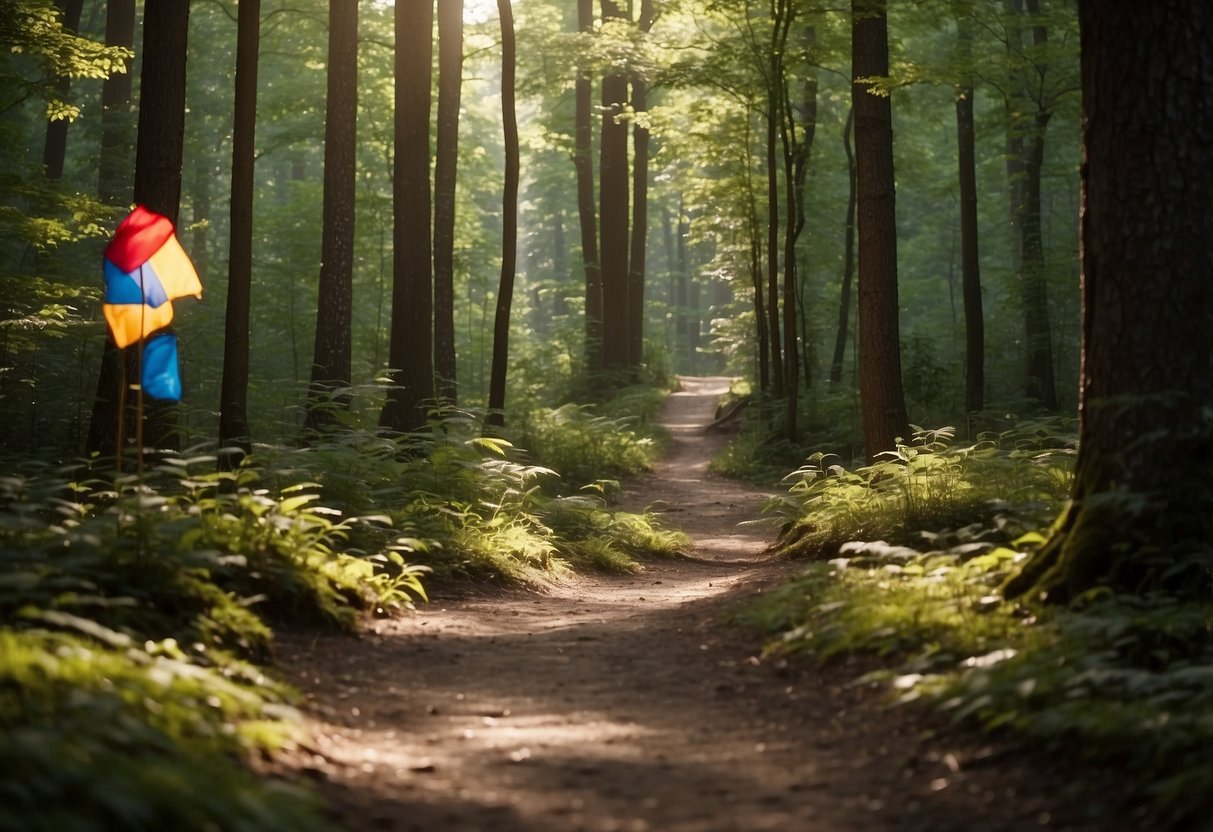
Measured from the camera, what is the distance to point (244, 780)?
12.2 feet

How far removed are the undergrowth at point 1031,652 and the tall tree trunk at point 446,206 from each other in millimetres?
10845

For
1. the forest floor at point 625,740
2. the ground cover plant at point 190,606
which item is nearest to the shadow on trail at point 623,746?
the forest floor at point 625,740

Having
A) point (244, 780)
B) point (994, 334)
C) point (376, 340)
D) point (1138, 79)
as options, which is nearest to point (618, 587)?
point (1138, 79)

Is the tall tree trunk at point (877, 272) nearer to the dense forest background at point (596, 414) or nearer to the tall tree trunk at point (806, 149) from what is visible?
the dense forest background at point (596, 414)

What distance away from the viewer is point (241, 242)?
33.9ft

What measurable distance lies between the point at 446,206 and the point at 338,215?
3090mm

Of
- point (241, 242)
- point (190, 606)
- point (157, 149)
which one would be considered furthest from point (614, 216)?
point (190, 606)

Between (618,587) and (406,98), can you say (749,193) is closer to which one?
(406,98)

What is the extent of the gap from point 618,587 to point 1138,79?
686cm

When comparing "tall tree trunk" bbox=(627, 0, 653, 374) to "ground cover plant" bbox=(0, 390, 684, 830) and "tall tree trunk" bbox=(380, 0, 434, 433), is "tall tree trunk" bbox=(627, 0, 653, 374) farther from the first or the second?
"ground cover plant" bbox=(0, 390, 684, 830)

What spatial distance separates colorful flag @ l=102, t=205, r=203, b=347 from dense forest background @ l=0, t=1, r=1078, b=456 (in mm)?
2764

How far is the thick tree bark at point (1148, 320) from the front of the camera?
5.71 metres

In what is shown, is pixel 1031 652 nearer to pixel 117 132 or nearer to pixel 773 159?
pixel 773 159

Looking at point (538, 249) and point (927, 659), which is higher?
point (538, 249)
